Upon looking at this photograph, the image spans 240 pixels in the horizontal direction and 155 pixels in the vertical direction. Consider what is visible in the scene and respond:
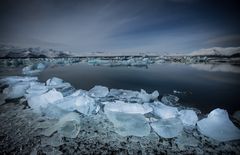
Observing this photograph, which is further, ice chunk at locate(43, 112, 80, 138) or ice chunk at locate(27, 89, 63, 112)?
ice chunk at locate(27, 89, 63, 112)

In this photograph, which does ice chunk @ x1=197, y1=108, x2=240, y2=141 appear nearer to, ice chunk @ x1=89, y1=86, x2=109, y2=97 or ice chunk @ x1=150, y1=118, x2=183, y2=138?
ice chunk @ x1=150, y1=118, x2=183, y2=138

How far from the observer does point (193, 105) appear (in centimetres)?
285

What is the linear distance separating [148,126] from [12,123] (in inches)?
70.2

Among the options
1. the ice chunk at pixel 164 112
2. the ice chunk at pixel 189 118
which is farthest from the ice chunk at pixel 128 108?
the ice chunk at pixel 189 118

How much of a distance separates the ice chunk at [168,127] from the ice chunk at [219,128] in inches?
11.1

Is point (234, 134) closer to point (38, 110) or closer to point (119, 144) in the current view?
point (119, 144)

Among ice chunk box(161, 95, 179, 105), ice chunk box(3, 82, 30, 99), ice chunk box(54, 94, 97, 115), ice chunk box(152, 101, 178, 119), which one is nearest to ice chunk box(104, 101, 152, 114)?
ice chunk box(152, 101, 178, 119)

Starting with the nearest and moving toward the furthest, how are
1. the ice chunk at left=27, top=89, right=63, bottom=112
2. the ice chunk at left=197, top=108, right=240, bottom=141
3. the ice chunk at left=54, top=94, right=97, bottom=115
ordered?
the ice chunk at left=197, top=108, right=240, bottom=141 → the ice chunk at left=54, top=94, right=97, bottom=115 → the ice chunk at left=27, top=89, right=63, bottom=112

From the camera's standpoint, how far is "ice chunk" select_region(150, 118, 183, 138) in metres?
1.73

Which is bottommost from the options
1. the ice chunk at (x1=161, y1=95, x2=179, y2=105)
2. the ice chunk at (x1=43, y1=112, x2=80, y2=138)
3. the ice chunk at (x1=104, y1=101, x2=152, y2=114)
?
the ice chunk at (x1=161, y1=95, x2=179, y2=105)

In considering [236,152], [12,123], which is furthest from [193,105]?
[12,123]

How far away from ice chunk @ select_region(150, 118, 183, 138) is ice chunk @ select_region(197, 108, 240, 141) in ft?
0.92

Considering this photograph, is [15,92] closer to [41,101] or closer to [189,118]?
[41,101]

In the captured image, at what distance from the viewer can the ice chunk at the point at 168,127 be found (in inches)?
67.9
